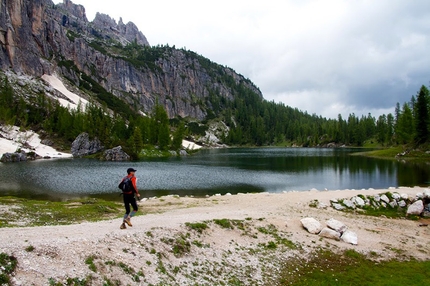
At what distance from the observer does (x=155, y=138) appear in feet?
473

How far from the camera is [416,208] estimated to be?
30.7m

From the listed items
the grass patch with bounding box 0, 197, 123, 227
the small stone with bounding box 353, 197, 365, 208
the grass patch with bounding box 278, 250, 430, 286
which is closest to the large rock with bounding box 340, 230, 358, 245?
the grass patch with bounding box 278, 250, 430, 286

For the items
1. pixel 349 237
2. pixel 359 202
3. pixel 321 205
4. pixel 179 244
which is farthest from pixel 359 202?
pixel 179 244

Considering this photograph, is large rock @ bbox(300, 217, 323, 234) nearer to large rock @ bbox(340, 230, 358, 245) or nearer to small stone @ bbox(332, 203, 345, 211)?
large rock @ bbox(340, 230, 358, 245)

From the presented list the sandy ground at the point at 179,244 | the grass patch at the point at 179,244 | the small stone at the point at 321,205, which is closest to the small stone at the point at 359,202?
the small stone at the point at 321,205

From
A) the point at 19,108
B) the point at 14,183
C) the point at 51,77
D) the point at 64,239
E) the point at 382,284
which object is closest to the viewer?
the point at 64,239

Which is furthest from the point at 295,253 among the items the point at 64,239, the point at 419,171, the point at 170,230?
the point at 419,171

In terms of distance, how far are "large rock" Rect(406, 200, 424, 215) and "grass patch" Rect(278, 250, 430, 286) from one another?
1362 centimetres

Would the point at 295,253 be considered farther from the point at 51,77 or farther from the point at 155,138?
the point at 51,77

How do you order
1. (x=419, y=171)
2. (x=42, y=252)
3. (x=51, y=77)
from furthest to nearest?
(x=51, y=77) → (x=419, y=171) → (x=42, y=252)

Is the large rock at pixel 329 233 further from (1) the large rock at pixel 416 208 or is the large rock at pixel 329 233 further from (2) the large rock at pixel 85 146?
(2) the large rock at pixel 85 146

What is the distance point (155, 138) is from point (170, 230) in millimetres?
129852

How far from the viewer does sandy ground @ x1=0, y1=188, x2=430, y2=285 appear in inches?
443

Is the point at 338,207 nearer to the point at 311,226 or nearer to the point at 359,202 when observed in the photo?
the point at 359,202
